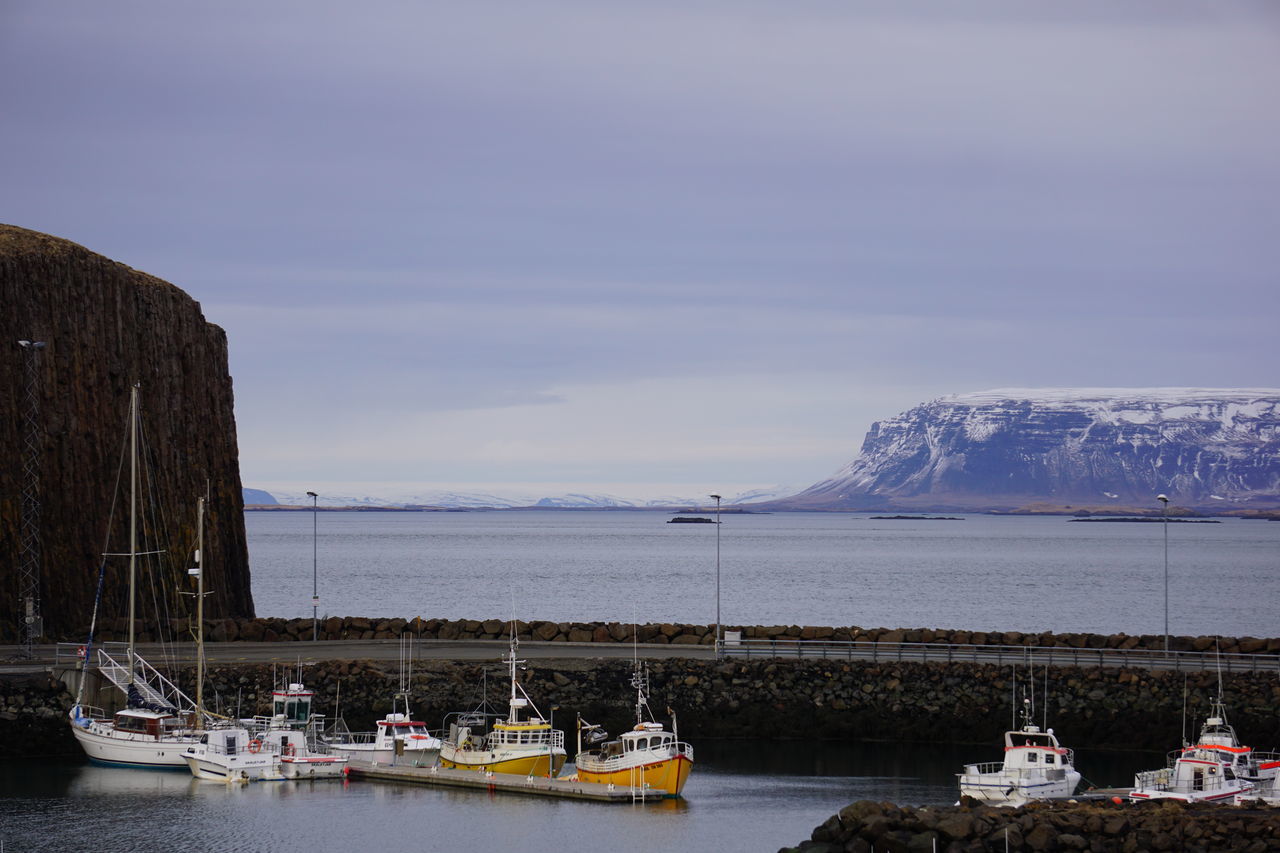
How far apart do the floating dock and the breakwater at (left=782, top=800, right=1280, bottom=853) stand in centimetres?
910

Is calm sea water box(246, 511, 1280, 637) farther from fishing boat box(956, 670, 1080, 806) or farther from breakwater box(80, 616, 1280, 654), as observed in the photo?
fishing boat box(956, 670, 1080, 806)

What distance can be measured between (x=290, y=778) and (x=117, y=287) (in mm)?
31034

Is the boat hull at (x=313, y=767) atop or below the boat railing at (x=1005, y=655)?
below

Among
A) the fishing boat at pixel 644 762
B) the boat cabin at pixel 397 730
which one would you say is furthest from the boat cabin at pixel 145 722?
the fishing boat at pixel 644 762

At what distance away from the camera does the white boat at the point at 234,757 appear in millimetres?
46500

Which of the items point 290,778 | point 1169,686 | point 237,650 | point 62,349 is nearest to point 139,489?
point 62,349

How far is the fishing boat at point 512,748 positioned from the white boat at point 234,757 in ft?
16.3

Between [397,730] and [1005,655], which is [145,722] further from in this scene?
[1005,655]

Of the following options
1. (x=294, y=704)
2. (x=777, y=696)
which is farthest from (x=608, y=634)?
(x=294, y=704)

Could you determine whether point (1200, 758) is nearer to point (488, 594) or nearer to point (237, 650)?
point (237, 650)

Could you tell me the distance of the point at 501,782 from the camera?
44.5m

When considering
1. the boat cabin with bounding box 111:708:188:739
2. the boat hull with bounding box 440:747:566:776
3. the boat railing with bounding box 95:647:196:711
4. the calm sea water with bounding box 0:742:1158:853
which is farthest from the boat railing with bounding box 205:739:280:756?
the boat hull with bounding box 440:747:566:776

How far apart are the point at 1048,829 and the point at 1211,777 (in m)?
8.07

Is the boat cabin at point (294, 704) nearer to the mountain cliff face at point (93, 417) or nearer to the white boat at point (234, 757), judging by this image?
the white boat at point (234, 757)
